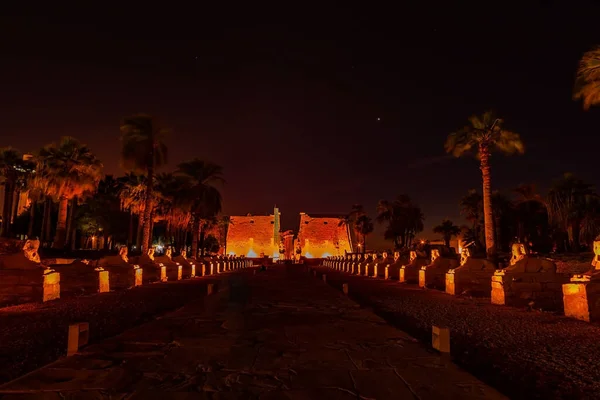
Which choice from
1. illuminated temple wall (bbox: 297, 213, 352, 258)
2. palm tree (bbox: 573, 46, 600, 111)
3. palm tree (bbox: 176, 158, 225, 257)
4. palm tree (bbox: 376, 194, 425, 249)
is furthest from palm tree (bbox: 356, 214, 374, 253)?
palm tree (bbox: 573, 46, 600, 111)

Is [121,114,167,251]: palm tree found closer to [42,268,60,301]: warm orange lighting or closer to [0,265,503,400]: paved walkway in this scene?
[42,268,60,301]: warm orange lighting

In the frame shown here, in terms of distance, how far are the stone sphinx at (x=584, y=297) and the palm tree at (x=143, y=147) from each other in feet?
72.0

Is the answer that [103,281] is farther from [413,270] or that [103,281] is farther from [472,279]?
[413,270]

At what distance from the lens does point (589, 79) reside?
41.6 feet

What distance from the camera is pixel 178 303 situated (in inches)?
469

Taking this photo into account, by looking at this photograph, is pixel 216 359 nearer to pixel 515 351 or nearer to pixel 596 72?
pixel 515 351

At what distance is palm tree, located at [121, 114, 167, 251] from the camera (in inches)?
992

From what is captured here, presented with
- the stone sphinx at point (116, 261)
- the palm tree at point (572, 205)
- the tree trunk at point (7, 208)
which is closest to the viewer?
the stone sphinx at point (116, 261)

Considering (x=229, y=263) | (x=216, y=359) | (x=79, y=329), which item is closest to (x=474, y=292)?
(x=216, y=359)

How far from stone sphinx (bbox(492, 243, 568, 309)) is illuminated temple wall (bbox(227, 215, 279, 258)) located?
270 feet

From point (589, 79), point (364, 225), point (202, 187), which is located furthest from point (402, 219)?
point (589, 79)

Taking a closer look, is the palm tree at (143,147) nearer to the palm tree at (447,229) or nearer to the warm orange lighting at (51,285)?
the warm orange lighting at (51,285)

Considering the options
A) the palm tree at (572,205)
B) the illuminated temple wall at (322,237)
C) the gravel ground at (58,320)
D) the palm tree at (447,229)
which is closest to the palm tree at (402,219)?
the palm tree at (447,229)

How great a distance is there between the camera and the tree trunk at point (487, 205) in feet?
69.7
